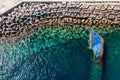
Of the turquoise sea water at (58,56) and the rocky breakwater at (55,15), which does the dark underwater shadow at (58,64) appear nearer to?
the turquoise sea water at (58,56)

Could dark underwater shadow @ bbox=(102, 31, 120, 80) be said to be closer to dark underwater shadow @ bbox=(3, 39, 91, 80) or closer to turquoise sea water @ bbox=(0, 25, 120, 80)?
turquoise sea water @ bbox=(0, 25, 120, 80)

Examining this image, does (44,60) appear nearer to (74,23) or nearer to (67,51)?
(67,51)

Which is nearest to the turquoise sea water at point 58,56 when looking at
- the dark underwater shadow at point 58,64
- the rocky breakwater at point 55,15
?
the dark underwater shadow at point 58,64

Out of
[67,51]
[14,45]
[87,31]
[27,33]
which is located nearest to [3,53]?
[14,45]

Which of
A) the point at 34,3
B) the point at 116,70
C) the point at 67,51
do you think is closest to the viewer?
the point at 116,70

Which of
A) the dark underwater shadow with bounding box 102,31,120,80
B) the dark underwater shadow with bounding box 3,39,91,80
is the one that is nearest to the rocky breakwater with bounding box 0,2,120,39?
the dark underwater shadow with bounding box 102,31,120,80
